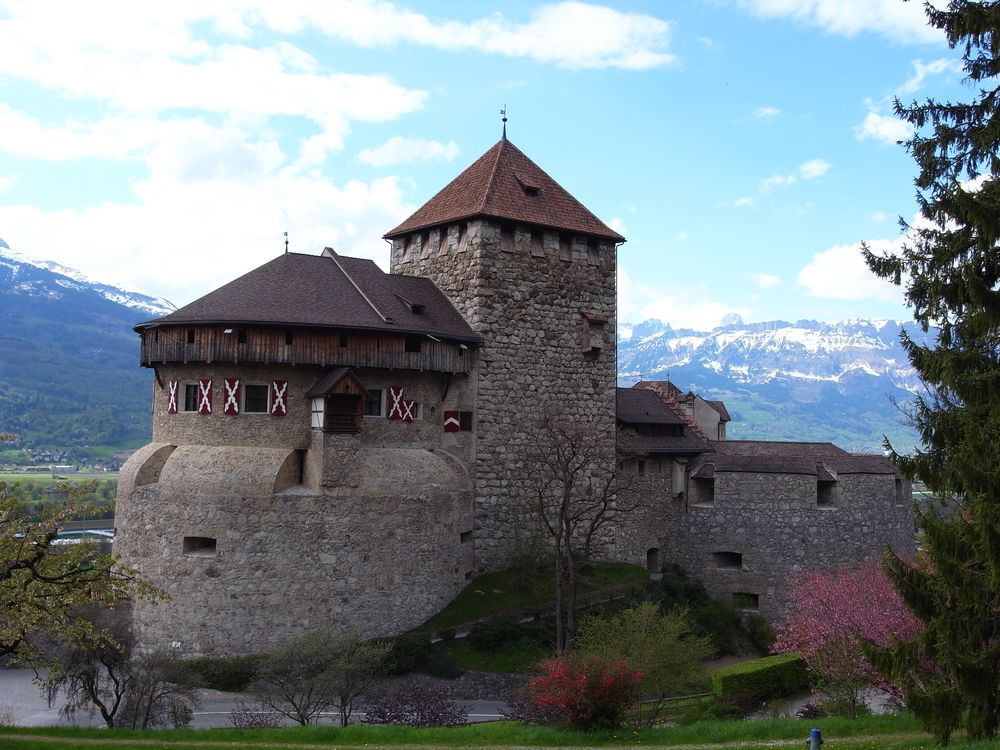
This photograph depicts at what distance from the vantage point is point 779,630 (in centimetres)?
3891

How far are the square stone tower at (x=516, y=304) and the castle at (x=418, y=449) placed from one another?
0.08 metres

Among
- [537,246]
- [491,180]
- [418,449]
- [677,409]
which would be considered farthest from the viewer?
[677,409]

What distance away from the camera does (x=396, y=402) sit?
109 ft

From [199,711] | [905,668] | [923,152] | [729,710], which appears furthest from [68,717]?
[923,152]

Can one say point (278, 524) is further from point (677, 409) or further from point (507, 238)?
point (677, 409)

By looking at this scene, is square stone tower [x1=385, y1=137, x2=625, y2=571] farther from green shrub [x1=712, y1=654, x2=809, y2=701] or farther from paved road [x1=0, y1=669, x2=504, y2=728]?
green shrub [x1=712, y1=654, x2=809, y2=701]

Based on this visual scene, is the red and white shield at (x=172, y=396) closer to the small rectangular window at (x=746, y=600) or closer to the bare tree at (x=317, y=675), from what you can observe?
the bare tree at (x=317, y=675)

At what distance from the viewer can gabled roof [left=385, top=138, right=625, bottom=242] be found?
122ft

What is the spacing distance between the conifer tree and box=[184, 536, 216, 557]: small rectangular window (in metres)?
21.2

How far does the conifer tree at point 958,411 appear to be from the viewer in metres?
15.1

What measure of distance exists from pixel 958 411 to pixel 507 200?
23.8m

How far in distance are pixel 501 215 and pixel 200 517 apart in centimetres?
1529

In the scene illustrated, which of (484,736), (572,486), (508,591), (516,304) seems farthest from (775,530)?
(484,736)

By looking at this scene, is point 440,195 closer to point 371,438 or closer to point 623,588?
point 371,438
